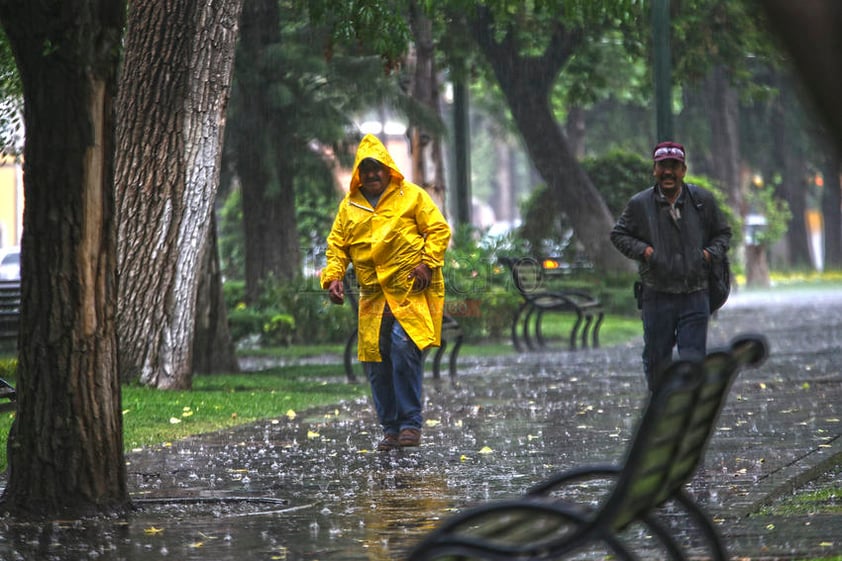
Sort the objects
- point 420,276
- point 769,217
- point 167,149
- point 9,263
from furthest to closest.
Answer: point 769,217
point 9,263
point 167,149
point 420,276

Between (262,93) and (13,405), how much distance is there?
13004 millimetres

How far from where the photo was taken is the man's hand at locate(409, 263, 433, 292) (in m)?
10.0

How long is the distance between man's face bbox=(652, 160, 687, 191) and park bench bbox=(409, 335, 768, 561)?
5083 mm

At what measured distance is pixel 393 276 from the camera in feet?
33.1

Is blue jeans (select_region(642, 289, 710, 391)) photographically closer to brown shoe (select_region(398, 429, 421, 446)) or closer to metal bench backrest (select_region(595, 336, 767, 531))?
brown shoe (select_region(398, 429, 421, 446))

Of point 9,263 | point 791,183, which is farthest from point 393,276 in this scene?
point 791,183

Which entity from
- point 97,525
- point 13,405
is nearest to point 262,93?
point 13,405

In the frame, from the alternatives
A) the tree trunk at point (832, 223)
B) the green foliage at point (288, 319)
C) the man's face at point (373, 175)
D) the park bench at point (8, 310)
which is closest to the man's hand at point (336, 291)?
the man's face at point (373, 175)

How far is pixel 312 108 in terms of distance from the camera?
2212 cm

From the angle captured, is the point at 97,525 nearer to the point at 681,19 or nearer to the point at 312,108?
the point at 312,108

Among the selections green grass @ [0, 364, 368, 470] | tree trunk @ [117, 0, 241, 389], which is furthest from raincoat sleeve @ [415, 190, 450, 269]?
tree trunk @ [117, 0, 241, 389]

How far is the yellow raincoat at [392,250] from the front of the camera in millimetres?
10102

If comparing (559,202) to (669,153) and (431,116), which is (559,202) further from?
(669,153)

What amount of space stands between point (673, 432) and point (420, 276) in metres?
5.84
